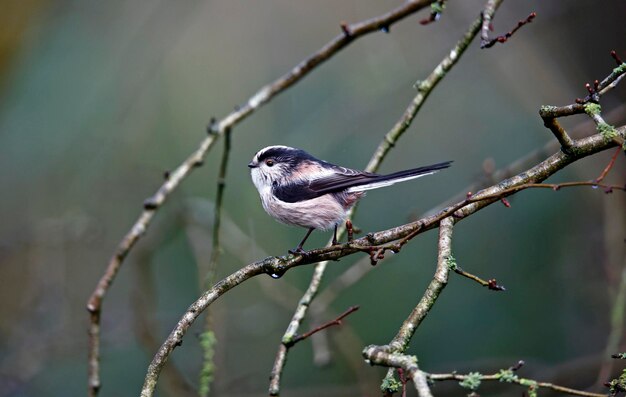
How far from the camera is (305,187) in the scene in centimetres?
376

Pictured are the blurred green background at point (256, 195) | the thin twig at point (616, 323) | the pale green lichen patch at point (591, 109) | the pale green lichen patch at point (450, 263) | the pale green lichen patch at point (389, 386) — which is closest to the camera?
the pale green lichen patch at point (389, 386)

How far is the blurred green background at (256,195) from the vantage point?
5.94 m

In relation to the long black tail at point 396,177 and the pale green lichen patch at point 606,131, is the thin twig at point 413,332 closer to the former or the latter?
the long black tail at point 396,177

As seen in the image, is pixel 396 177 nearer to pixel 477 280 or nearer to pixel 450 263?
pixel 450 263

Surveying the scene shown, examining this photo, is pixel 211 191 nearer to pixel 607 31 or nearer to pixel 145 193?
pixel 145 193

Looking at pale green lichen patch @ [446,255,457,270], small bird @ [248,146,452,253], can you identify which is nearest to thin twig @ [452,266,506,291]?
pale green lichen patch @ [446,255,457,270]

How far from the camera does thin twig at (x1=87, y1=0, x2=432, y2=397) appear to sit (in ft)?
12.4

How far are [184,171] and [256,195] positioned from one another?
2.74m

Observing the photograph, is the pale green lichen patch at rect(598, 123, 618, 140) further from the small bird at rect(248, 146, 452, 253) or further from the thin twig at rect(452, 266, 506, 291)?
the small bird at rect(248, 146, 452, 253)

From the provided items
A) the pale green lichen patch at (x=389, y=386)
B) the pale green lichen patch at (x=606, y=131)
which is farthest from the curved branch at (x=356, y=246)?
the pale green lichen patch at (x=389, y=386)

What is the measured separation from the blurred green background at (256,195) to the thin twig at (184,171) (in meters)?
1.37

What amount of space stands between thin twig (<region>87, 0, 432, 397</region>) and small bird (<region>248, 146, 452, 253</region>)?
1.11ft

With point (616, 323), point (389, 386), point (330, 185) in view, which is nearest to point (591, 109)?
point (389, 386)

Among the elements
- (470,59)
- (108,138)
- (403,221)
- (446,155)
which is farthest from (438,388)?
(108,138)
